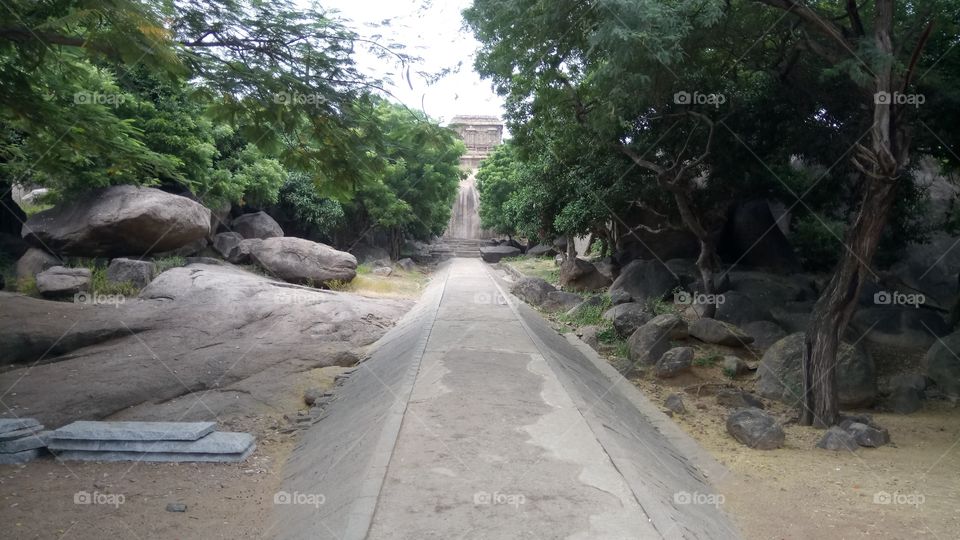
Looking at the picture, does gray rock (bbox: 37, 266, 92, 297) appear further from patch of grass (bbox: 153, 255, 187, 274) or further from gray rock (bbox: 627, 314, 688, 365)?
gray rock (bbox: 627, 314, 688, 365)

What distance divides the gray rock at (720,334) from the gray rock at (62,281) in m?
11.4

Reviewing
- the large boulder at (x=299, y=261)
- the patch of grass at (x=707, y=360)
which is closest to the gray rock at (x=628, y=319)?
the patch of grass at (x=707, y=360)

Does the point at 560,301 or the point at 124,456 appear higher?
the point at 560,301

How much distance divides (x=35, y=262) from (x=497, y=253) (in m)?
26.3

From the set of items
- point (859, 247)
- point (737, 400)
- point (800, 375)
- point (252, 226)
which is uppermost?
point (859, 247)

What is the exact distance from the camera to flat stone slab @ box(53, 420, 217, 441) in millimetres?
5875

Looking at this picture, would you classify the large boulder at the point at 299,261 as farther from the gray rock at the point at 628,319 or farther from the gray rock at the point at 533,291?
the gray rock at the point at 628,319

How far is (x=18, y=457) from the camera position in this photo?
5.65 metres

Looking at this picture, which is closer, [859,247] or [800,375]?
[859,247]

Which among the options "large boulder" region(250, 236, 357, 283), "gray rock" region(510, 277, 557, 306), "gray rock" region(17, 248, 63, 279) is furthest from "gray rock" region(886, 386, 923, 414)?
"gray rock" region(17, 248, 63, 279)

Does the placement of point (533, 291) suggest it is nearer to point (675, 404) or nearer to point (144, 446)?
point (675, 404)

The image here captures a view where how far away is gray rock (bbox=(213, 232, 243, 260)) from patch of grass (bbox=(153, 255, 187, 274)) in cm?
219

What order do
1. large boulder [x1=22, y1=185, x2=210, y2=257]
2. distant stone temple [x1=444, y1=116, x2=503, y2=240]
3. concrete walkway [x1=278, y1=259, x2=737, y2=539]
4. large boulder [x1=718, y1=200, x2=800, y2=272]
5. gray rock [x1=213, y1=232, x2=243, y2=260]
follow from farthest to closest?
distant stone temple [x1=444, y1=116, x2=503, y2=240], gray rock [x1=213, y1=232, x2=243, y2=260], large boulder [x1=718, y1=200, x2=800, y2=272], large boulder [x1=22, y1=185, x2=210, y2=257], concrete walkway [x1=278, y1=259, x2=737, y2=539]

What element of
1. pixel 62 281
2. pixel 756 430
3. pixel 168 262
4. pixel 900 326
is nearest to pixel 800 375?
pixel 756 430
